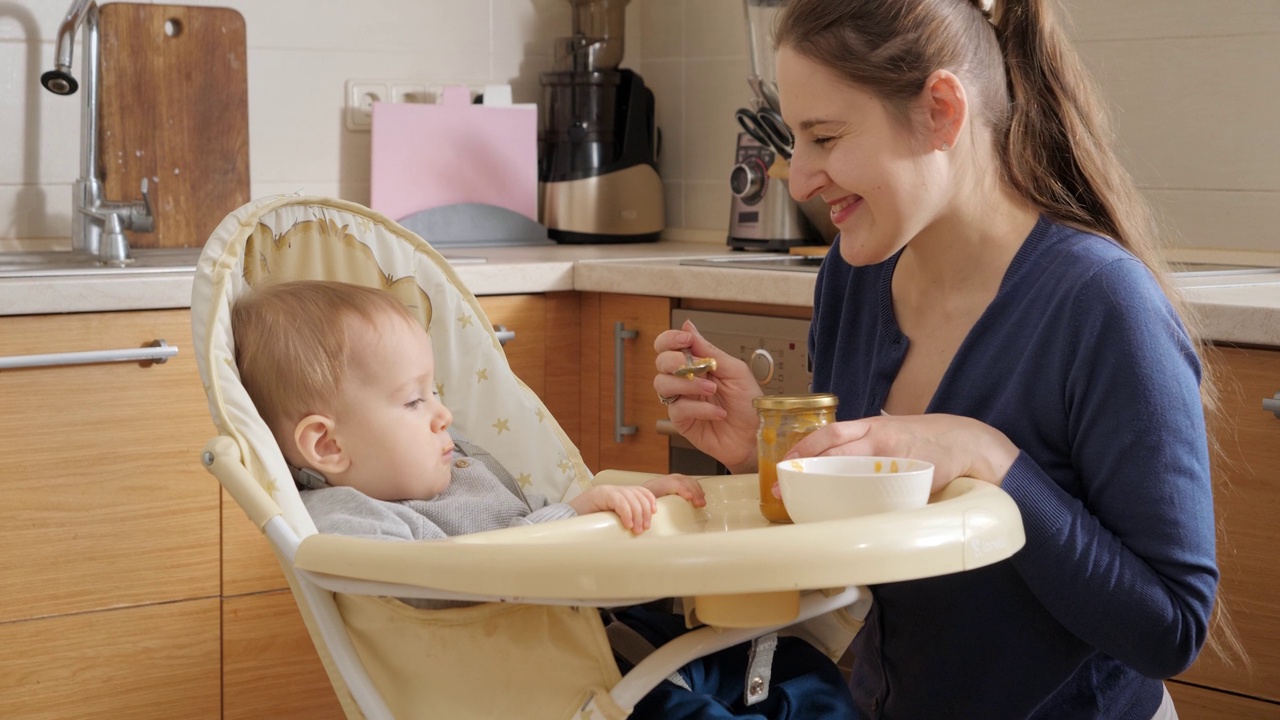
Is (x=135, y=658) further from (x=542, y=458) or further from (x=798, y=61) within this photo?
(x=798, y=61)

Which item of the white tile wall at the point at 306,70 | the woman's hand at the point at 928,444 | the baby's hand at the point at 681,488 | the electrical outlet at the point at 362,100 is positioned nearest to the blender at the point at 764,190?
the white tile wall at the point at 306,70

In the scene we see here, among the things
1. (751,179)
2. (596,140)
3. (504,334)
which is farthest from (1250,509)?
(596,140)

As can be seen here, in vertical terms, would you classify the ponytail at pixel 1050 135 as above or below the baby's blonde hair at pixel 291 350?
above

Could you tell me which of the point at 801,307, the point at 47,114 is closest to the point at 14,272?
the point at 47,114

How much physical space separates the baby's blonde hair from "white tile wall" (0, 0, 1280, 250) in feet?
4.34

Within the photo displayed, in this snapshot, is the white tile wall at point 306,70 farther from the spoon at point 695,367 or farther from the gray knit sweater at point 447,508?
the spoon at point 695,367

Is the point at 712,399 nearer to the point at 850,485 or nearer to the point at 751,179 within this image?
the point at 850,485

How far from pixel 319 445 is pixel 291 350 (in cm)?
10

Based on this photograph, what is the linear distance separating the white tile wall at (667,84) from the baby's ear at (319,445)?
1374mm

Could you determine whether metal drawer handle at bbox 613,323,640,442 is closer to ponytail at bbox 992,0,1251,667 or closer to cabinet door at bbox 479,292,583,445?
cabinet door at bbox 479,292,583,445

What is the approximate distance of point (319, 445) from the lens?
4.09 ft

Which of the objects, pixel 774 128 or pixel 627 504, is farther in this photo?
pixel 774 128

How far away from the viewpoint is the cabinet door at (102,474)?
1768 mm

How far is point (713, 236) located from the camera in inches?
112
